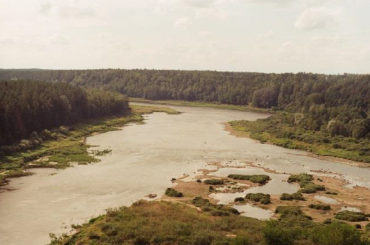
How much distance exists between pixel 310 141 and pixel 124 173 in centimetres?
5618

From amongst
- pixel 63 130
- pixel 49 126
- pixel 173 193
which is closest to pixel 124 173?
pixel 173 193

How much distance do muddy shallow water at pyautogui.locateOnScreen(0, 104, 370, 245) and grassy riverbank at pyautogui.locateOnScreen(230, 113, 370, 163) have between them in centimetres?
544

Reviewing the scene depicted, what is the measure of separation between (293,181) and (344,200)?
11.9 meters

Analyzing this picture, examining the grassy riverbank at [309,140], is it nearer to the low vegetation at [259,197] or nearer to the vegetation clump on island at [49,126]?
the low vegetation at [259,197]

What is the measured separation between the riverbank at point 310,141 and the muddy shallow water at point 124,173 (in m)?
4.84

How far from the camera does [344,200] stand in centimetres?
6072

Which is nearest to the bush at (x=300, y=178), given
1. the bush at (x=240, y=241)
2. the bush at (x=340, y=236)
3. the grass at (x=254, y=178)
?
the grass at (x=254, y=178)

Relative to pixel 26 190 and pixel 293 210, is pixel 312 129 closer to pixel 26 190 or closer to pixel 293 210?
pixel 293 210

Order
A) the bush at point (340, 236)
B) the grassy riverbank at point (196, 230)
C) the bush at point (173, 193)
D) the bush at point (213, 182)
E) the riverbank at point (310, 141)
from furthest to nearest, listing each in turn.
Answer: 1. the riverbank at point (310, 141)
2. the bush at point (213, 182)
3. the bush at point (173, 193)
4. the grassy riverbank at point (196, 230)
5. the bush at point (340, 236)

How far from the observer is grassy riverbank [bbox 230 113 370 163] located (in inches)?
3686

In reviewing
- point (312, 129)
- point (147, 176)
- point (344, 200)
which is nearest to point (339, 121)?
point (312, 129)

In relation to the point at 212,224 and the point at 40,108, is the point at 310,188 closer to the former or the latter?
the point at 212,224

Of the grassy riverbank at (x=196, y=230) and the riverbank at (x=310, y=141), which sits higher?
the riverbank at (x=310, y=141)

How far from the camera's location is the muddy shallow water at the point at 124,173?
49844 mm
